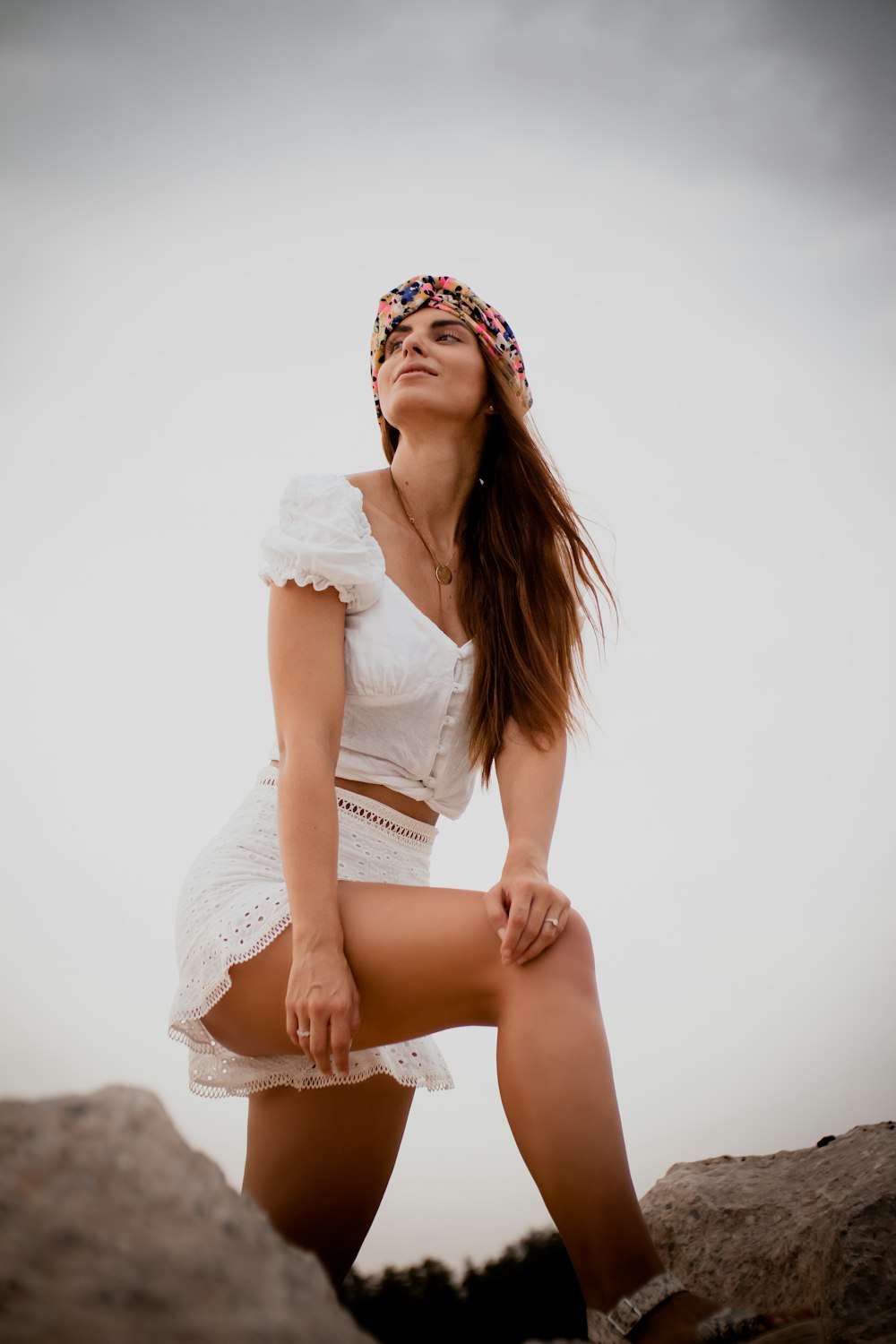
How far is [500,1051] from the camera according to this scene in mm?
1730

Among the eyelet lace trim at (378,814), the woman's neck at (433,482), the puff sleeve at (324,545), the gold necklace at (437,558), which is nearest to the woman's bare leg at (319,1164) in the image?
the eyelet lace trim at (378,814)

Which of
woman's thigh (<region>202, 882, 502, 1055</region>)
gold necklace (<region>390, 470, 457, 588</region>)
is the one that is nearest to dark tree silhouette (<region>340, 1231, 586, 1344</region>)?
woman's thigh (<region>202, 882, 502, 1055</region>)

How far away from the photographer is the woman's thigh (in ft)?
6.01

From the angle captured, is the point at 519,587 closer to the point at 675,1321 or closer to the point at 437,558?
the point at 437,558

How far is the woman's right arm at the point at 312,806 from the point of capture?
1.85 metres

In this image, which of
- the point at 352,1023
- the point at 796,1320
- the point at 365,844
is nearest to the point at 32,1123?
the point at 352,1023

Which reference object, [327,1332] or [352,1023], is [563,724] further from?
[327,1332]

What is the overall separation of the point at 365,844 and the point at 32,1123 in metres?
1.28

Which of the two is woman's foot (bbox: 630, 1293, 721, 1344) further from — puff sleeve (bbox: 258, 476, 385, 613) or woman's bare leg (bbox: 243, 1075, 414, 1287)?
puff sleeve (bbox: 258, 476, 385, 613)

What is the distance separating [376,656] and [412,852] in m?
0.51

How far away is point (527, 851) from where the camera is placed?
2.12 meters

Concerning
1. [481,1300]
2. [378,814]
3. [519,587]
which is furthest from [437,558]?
[481,1300]

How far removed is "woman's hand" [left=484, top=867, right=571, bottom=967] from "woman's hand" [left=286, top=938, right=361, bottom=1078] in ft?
0.99

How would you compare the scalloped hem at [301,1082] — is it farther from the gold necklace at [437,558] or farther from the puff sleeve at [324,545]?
the gold necklace at [437,558]
